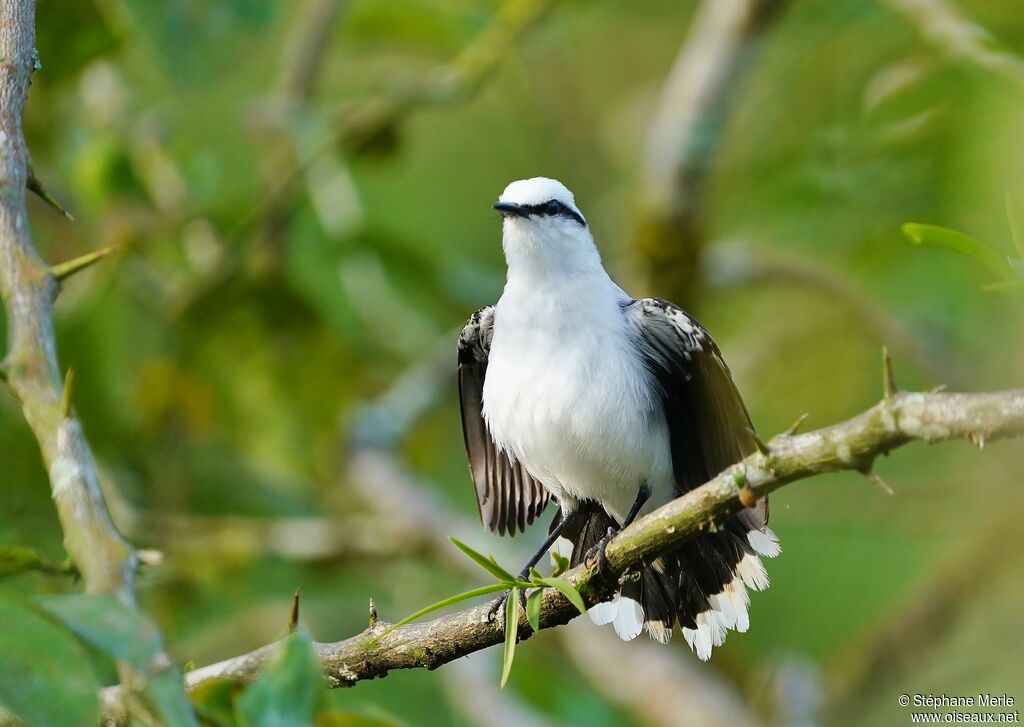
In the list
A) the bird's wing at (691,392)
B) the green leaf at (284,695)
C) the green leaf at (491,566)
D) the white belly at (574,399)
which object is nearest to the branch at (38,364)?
the green leaf at (284,695)

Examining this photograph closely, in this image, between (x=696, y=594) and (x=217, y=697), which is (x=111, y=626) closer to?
(x=217, y=697)

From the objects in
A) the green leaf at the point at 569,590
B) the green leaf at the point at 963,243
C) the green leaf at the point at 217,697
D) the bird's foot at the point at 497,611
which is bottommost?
the bird's foot at the point at 497,611

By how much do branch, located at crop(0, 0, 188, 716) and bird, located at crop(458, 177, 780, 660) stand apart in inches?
79.4

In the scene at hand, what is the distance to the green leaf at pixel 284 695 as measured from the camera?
1.82 meters

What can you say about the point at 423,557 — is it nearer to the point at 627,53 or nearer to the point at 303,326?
the point at 303,326

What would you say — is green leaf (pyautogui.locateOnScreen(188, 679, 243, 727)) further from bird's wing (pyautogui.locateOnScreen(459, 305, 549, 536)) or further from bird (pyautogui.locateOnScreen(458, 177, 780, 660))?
bird's wing (pyautogui.locateOnScreen(459, 305, 549, 536))

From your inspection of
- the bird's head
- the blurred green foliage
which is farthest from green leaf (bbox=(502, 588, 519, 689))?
the blurred green foliage

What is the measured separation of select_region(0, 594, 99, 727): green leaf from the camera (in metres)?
1.81

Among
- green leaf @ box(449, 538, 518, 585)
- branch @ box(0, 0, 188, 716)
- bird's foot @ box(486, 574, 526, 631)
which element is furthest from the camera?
bird's foot @ box(486, 574, 526, 631)

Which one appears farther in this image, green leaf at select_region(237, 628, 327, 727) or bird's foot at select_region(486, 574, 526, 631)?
bird's foot at select_region(486, 574, 526, 631)

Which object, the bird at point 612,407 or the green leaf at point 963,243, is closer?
the green leaf at point 963,243

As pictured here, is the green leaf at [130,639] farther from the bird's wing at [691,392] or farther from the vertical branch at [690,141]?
the vertical branch at [690,141]

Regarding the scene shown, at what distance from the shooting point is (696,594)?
164 inches

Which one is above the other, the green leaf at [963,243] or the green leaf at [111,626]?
the green leaf at [963,243]
